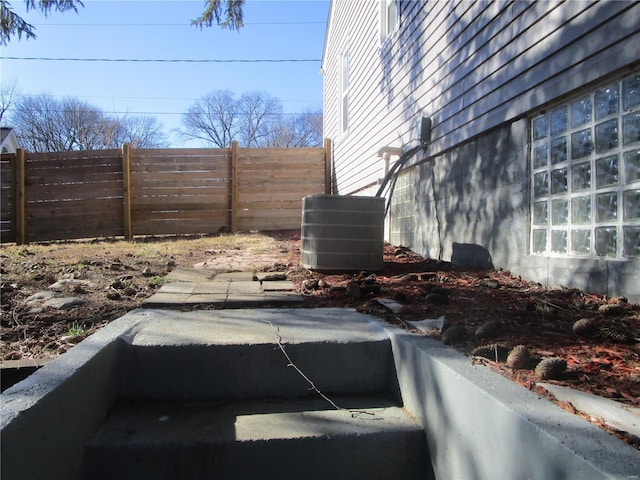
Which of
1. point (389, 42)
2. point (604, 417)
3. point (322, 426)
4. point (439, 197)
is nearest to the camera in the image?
point (604, 417)

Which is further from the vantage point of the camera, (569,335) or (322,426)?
(569,335)

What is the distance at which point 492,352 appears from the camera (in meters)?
1.71

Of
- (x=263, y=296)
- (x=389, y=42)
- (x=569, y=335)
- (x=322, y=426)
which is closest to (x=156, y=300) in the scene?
(x=263, y=296)

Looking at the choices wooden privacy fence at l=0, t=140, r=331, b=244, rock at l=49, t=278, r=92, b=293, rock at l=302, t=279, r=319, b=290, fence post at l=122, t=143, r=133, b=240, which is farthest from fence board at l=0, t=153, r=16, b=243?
rock at l=302, t=279, r=319, b=290

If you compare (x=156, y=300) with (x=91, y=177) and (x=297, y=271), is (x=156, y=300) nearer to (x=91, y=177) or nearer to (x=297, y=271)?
(x=297, y=271)

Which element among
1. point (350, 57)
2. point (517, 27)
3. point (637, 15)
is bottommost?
point (637, 15)

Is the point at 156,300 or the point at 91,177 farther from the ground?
the point at 91,177

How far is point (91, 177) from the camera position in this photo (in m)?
9.33

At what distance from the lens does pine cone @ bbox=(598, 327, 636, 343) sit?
5.93 feet

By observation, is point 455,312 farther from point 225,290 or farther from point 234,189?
point 234,189

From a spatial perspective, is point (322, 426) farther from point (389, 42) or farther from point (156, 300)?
point (389, 42)

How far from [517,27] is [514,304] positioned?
2.22m

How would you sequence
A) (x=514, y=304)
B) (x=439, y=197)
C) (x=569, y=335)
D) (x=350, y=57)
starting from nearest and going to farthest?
(x=569, y=335), (x=514, y=304), (x=439, y=197), (x=350, y=57)

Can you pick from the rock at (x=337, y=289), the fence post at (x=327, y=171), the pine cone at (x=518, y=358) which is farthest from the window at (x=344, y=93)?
the pine cone at (x=518, y=358)
